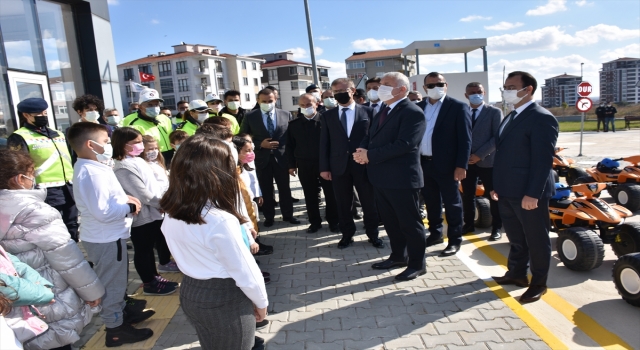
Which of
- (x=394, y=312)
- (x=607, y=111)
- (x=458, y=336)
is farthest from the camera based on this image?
(x=607, y=111)

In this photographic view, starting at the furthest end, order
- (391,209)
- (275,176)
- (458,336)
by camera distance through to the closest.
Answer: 1. (275,176)
2. (391,209)
3. (458,336)

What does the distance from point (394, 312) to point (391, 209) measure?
121 cm

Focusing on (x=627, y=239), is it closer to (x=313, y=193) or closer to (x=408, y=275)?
(x=408, y=275)

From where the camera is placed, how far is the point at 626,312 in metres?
3.42

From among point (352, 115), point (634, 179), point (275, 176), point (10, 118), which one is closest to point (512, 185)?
point (352, 115)

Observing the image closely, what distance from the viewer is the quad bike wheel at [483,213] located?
5844 mm

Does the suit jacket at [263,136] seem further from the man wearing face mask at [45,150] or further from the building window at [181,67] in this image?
the building window at [181,67]

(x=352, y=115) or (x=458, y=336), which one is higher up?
(x=352, y=115)

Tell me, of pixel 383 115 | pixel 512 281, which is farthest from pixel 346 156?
pixel 512 281

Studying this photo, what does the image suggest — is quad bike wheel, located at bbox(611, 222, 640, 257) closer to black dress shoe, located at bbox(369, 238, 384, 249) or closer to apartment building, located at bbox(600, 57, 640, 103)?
black dress shoe, located at bbox(369, 238, 384, 249)

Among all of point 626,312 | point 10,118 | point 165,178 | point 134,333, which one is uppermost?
point 10,118

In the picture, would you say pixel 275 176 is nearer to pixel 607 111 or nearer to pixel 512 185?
pixel 512 185

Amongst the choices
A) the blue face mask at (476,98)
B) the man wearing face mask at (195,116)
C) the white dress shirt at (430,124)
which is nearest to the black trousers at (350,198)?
the white dress shirt at (430,124)

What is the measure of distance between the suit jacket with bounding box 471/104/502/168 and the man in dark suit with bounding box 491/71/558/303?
160cm
